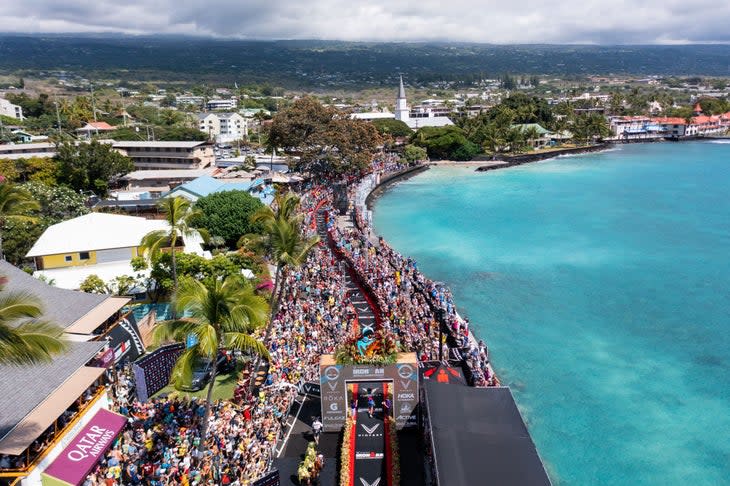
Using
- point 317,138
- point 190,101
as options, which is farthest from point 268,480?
point 190,101

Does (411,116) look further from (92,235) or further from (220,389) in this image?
(220,389)

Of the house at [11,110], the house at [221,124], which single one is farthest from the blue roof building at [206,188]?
the house at [11,110]

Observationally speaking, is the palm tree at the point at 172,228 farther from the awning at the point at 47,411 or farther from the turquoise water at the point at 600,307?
the turquoise water at the point at 600,307

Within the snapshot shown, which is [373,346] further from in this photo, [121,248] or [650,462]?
[121,248]

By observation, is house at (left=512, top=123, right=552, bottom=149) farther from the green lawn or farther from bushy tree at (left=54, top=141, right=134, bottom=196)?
the green lawn

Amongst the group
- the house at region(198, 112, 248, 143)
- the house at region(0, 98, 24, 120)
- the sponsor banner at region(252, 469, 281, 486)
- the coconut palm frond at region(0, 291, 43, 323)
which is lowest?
the sponsor banner at region(252, 469, 281, 486)

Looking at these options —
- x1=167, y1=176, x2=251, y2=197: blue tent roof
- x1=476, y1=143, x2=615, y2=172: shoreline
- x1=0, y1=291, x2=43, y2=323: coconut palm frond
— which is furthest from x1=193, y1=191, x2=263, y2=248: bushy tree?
x1=476, y1=143, x2=615, y2=172: shoreline

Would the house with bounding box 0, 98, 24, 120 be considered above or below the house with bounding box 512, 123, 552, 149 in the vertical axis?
above
